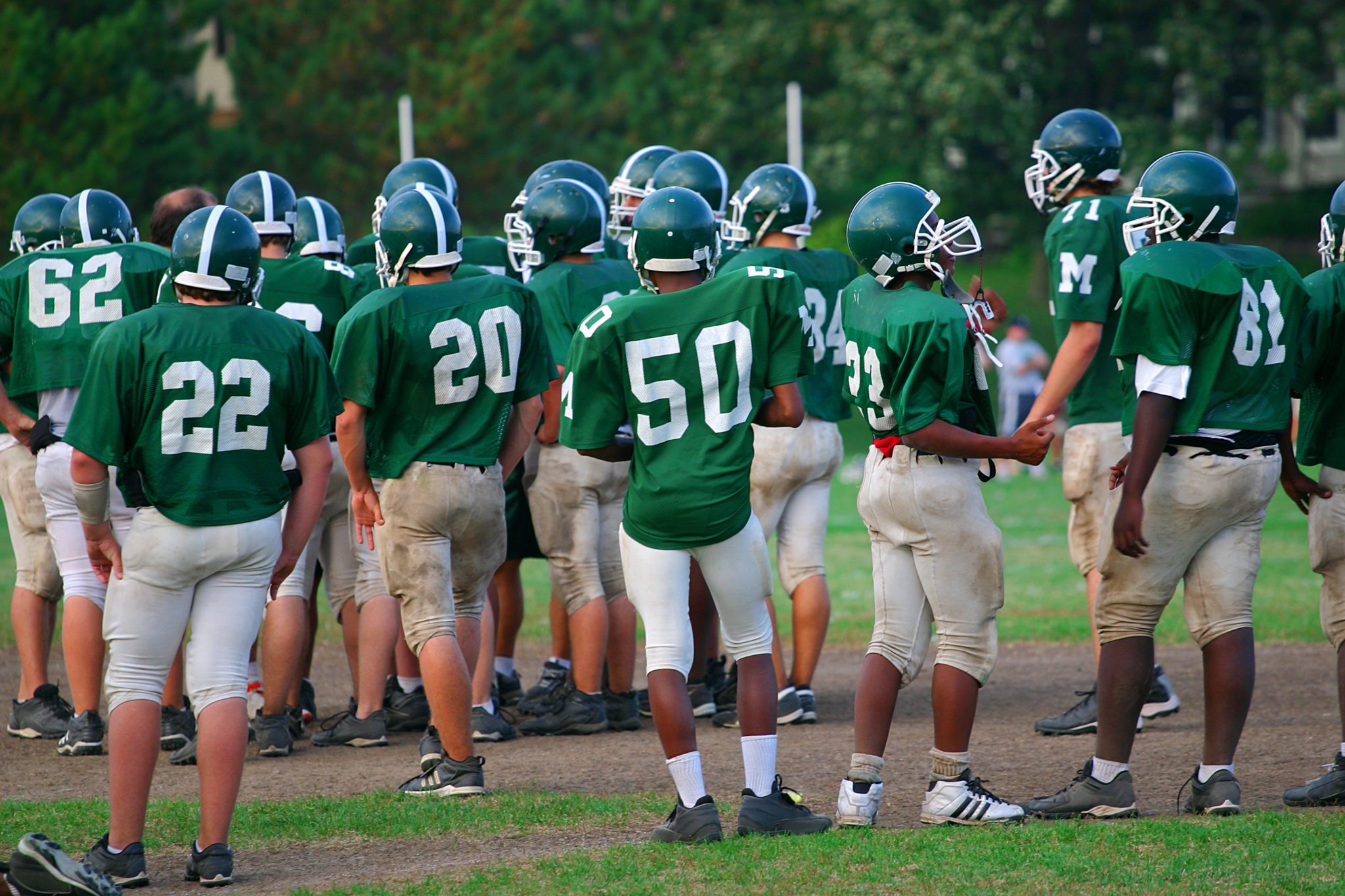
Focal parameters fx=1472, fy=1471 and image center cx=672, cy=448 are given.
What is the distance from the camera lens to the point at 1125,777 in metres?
5.07

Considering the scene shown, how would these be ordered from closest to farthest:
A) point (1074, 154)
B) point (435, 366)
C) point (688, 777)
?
point (688, 777)
point (435, 366)
point (1074, 154)

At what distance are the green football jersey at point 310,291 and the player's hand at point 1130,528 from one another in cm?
374

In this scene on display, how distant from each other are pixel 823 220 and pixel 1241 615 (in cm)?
2612

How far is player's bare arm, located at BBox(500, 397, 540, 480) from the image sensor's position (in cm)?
613

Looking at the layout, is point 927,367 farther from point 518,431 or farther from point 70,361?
point 70,361

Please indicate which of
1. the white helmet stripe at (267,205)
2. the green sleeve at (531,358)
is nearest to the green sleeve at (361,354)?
the green sleeve at (531,358)

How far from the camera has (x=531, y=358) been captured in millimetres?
6086

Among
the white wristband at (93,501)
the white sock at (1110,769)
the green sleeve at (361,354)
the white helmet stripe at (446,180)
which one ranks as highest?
the white helmet stripe at (446,180)

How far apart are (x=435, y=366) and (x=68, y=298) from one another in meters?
2.05

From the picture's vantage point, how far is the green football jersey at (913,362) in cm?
479

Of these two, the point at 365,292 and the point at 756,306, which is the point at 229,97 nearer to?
the point at 365,292

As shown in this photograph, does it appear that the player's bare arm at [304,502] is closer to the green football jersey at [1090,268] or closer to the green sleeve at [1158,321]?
the green sleeve at [1158,321]

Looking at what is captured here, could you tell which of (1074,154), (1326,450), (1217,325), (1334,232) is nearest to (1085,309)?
(1074,154)

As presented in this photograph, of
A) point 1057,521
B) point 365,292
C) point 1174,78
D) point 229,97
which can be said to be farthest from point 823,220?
point 365,292
